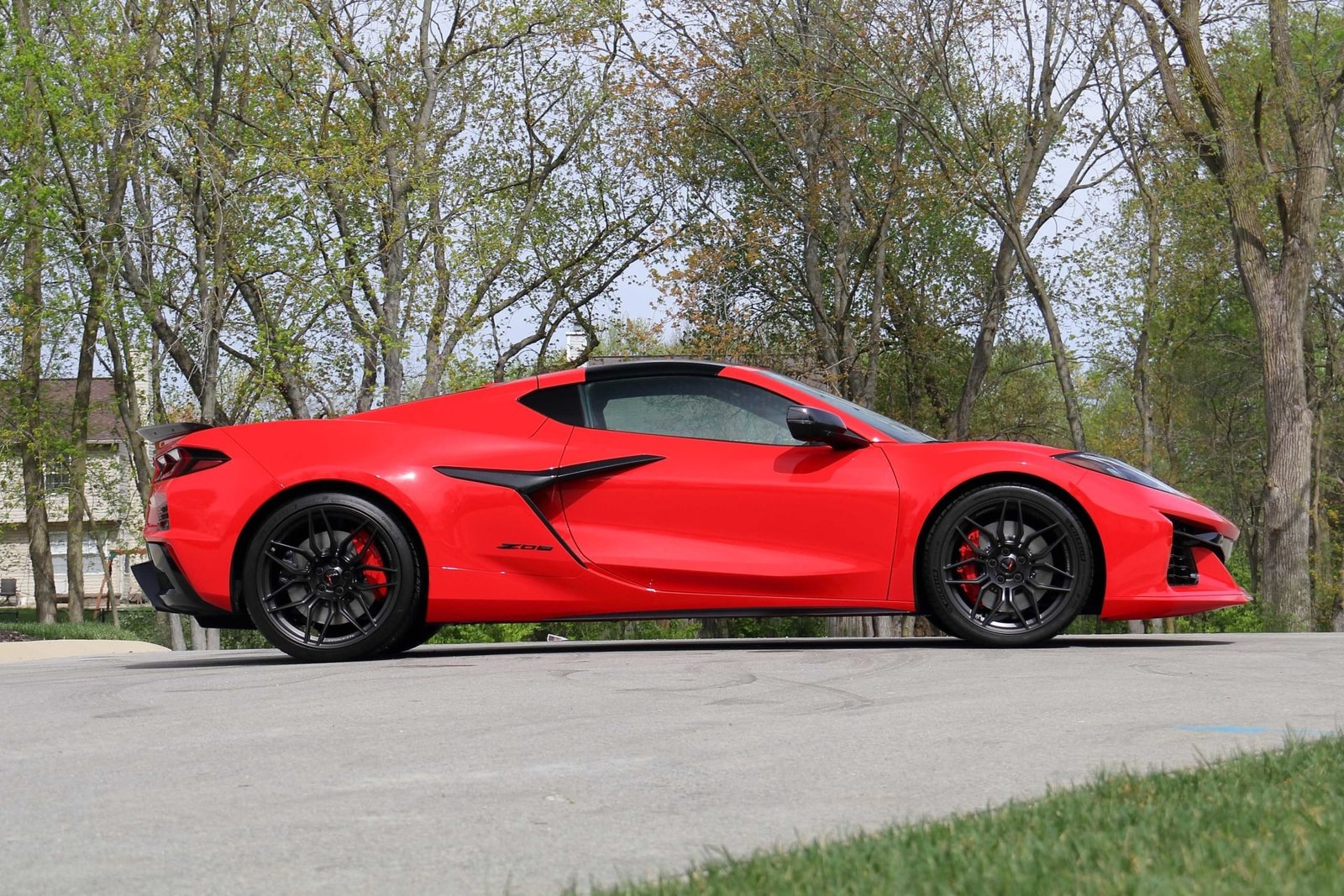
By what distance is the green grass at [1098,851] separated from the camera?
8.00 ft

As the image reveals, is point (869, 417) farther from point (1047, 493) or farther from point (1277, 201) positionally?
point (1277, 201)

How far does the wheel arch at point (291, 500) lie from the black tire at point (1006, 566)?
2.51 m

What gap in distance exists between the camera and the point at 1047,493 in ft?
23.7

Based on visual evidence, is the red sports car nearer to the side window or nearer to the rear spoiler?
the side window

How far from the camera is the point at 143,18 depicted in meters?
21.7

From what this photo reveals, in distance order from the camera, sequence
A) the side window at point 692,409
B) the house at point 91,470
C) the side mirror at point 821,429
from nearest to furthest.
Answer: the side mirror at point 821,429 → the side window at point 692,409 → the house at point 91,470

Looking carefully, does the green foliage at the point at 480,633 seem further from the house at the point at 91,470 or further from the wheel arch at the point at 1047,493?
the wheel arch at the point at 1047,493

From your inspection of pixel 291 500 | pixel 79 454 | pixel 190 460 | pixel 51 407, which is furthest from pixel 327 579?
pixel 51 407

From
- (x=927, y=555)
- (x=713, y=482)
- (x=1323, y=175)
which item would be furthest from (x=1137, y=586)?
(x=1323, y=175)

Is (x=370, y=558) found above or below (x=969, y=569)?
above

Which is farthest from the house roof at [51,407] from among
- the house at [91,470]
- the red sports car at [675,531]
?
the red sports car at [675,531]

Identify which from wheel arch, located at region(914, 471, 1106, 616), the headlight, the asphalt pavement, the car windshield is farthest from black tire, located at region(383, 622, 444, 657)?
the headlight

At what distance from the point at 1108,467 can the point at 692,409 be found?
6.75 ft

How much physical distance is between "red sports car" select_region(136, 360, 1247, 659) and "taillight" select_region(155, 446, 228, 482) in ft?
0.06
